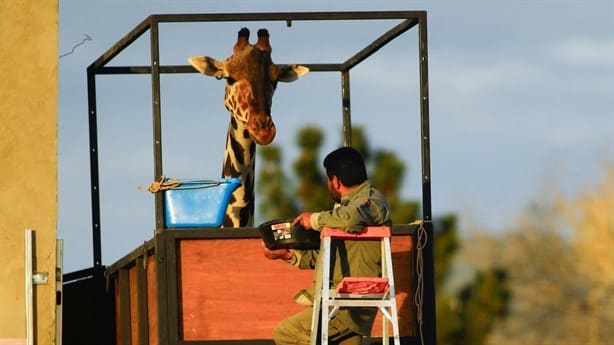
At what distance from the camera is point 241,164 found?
16125 millimetres

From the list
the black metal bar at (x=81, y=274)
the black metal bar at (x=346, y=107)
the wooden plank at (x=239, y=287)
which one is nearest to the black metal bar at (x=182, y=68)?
the black metal bar at (x=346, y=107)

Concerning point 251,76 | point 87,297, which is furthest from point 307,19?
point 87,297

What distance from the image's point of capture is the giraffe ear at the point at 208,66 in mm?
15234

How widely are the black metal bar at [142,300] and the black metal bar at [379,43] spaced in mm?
2564

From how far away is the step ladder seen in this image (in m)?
12.4

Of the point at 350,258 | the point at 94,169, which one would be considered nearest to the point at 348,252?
the point at 350,258

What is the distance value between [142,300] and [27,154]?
136 centimetres

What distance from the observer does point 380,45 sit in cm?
1578

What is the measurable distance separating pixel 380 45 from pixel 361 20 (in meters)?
1.55

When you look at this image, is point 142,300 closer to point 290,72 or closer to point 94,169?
point 94,169

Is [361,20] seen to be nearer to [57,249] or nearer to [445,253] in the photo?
[57,249]

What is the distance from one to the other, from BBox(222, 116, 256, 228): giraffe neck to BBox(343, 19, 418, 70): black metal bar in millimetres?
1217

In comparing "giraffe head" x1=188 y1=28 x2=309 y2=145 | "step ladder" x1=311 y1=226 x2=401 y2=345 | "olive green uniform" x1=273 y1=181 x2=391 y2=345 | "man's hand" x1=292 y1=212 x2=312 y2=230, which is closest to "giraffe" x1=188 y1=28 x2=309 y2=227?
"giraffe head" x1=188 y1=28 x2=309 y2=145

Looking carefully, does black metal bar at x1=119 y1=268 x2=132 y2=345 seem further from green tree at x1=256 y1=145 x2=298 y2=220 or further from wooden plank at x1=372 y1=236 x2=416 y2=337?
green tree at x1=256 y1=145 x2=298 y2=220
